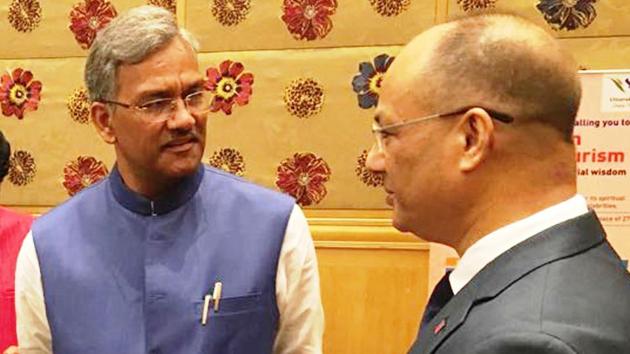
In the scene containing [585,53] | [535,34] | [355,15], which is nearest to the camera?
[535,34]

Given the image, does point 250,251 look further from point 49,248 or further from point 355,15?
point 355,15

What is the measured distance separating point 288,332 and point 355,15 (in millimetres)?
1348

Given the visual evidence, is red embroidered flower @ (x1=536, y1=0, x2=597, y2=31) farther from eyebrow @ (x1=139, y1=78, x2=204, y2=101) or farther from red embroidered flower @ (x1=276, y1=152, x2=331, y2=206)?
eyebrow @ (x1=139, y1=78, x2=204, y2=101)

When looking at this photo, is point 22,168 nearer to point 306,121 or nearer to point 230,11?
point 230,11

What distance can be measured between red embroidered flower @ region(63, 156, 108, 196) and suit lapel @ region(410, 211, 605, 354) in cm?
216

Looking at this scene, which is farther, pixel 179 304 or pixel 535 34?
pixel 179 304

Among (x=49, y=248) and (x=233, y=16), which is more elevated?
(x=233, y=16)

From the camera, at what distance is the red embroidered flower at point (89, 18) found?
2850mm

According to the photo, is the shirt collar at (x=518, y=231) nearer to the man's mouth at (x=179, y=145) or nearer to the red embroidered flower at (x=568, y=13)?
the man's mouth at (x=179, y=145)

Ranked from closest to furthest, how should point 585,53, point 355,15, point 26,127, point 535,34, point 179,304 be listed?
point 535,34 < point 179,304 < point 585,53 < point 355,15 < point 26,127

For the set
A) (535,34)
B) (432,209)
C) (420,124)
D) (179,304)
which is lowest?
(179,304)

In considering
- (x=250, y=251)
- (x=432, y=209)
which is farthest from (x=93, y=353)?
(x=432, y=209)

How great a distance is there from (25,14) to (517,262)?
2.62 metres

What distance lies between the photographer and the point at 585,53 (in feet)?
7.53
